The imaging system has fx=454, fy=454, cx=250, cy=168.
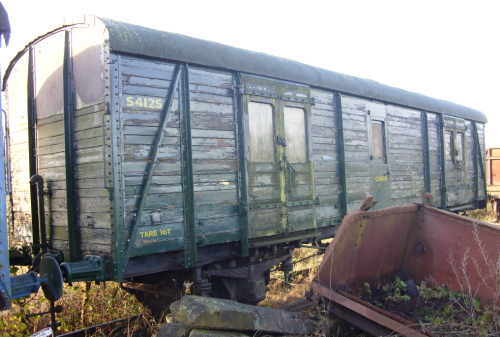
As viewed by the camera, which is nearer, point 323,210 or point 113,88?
point 113,88

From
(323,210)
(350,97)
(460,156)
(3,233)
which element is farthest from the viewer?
(460,156)

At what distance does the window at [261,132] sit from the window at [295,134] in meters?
0.36

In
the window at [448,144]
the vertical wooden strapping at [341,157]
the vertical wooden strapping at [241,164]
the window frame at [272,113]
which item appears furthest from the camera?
the window at [448,144]

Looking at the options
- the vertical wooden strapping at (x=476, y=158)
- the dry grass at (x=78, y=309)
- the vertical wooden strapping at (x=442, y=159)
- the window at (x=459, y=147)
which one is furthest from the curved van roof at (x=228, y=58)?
the vertical wooden strapping at (x=476, y=158)

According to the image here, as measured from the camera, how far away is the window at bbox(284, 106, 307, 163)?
655 centimetres

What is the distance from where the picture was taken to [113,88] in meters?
4.60

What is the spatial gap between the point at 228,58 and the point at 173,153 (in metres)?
1.49

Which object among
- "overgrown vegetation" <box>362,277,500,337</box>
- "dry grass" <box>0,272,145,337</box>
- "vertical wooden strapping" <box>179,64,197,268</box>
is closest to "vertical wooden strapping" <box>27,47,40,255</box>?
"dry grass" <box>0,272,145,337</box>

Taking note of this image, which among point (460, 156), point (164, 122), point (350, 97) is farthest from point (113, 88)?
point (460, 156)

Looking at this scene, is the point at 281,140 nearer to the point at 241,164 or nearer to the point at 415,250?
the point at 241,164

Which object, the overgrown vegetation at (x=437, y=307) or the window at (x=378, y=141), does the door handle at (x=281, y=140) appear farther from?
the window at (x=378, y=141)

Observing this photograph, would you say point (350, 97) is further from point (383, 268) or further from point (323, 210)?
point (383, 268)

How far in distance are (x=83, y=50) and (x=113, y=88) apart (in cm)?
81

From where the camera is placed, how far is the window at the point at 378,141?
8469mm
